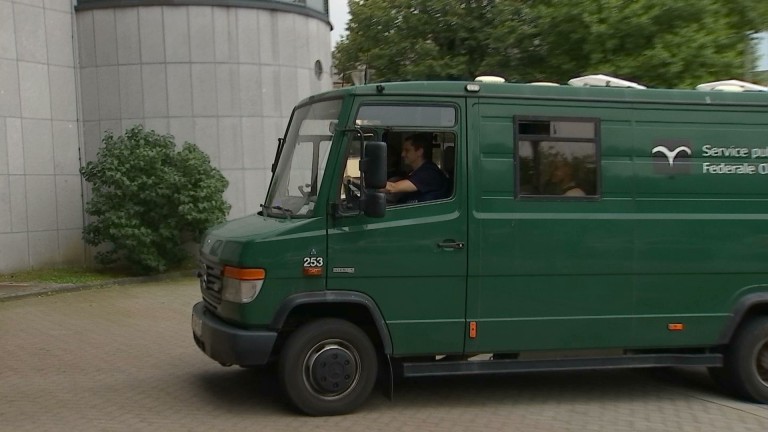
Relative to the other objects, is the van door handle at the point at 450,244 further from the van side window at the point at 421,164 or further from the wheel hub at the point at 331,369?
the wheel hub at the point at 331,369

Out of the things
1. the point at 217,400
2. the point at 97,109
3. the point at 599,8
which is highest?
the point at 599,8

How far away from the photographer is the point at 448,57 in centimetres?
1448

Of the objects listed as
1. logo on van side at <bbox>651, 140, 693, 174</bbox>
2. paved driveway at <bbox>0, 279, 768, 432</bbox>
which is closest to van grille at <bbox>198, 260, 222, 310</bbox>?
paved driveway at <bbox>0, 279, 768, 432</bbox>

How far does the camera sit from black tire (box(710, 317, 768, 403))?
7.19 metres

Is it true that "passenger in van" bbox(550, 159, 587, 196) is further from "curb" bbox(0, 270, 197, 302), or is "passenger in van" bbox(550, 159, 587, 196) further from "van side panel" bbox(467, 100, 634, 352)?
"curb" bbox(0, 270, 197, 302)

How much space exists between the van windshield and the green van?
22 mm

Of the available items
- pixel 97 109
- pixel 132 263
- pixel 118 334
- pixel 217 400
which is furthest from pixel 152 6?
pixel 217 400

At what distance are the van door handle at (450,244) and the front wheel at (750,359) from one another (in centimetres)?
274

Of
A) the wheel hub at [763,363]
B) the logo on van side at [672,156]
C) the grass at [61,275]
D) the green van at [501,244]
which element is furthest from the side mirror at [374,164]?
the grass at [61,275]

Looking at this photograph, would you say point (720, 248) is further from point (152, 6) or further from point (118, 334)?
point (152, 6)

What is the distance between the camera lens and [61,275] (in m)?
14.3

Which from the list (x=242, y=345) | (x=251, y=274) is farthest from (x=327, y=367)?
(x=251, y=274)

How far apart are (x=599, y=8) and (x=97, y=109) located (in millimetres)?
9457

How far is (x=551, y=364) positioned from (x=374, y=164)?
7.69ft
